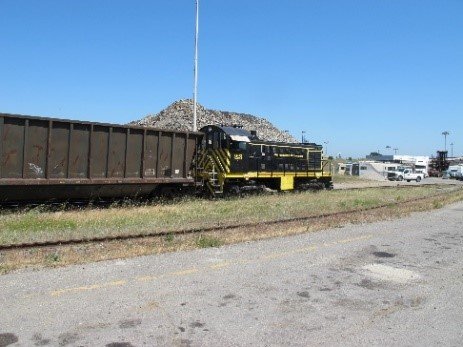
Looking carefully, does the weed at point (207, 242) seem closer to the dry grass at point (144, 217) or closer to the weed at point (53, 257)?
the dry grass at point (144, 217)

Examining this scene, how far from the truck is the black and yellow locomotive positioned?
1464 inches

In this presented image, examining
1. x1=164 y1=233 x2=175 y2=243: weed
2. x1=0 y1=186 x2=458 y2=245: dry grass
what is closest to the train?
x1=0 y1=186 x2=458 y2=245: dry grass

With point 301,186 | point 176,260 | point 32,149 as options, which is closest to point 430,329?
point 176,260

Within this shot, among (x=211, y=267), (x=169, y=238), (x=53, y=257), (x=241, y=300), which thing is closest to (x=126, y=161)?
(x=169, y=238)

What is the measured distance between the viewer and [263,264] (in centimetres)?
780

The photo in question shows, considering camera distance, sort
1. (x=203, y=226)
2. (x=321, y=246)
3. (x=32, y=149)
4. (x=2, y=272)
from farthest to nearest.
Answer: (x=32, y=149) → (x=203, y=226) → (x=321, y=246) → (x=2, y=272)

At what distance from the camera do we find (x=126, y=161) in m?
16.8

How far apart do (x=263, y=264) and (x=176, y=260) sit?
A: 135 centimetres

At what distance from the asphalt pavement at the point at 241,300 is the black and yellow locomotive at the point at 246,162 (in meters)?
11.3

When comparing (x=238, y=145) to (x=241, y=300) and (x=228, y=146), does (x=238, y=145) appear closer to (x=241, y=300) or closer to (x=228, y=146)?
(x=228, y=146)

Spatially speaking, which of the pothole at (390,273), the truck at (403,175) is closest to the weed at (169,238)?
the pothole at (390,273)

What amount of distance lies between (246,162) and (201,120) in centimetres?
2024

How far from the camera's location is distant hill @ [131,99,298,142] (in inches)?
1516

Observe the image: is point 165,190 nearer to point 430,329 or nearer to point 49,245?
point 49,245
